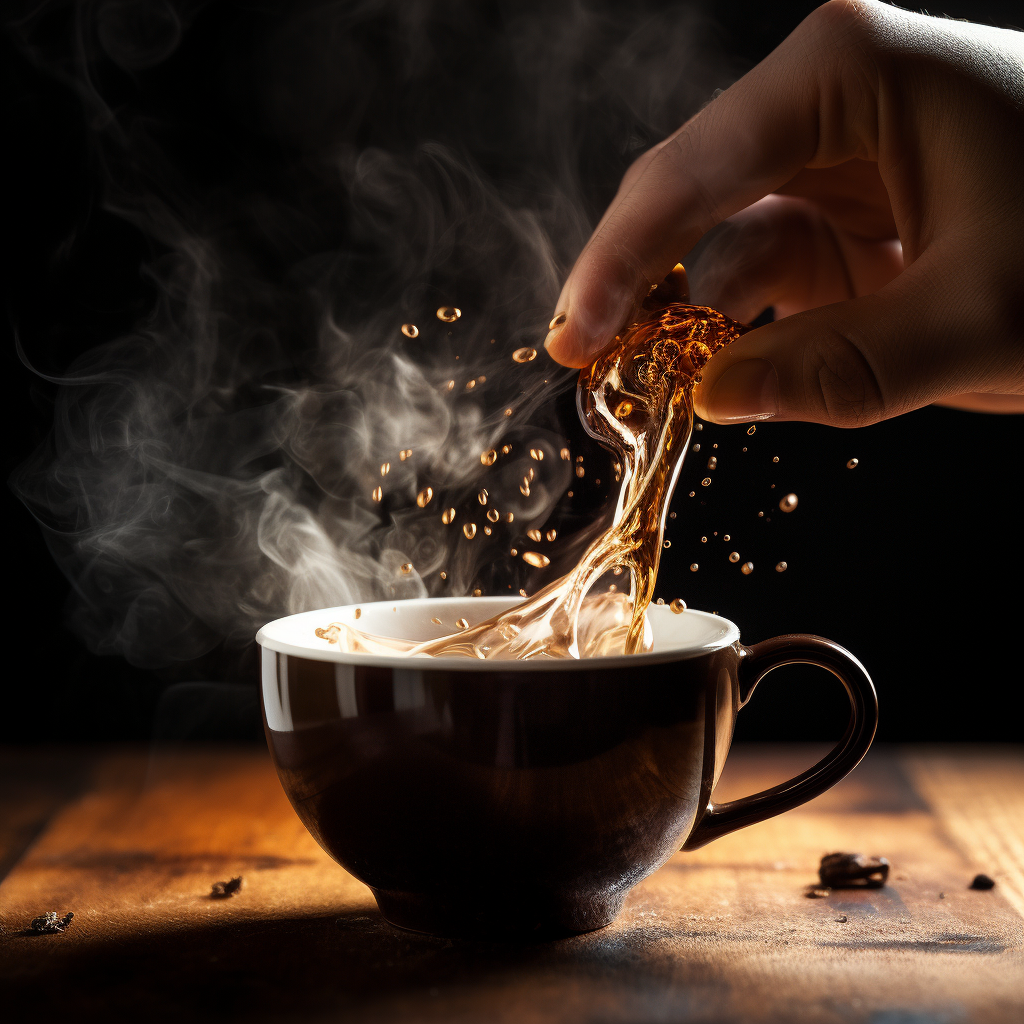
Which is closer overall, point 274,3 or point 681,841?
point 681,841

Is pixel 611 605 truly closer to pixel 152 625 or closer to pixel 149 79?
pixel 152 625

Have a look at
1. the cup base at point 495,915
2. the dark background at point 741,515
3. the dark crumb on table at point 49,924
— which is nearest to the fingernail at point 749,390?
the cup base at point 495,915

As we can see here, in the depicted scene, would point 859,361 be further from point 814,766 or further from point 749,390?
point 814,766

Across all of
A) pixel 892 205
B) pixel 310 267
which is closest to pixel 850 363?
pixel 892 205

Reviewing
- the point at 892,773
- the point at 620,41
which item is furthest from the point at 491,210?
the point at 892,773

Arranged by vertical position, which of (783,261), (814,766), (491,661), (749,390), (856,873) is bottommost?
(856,873)

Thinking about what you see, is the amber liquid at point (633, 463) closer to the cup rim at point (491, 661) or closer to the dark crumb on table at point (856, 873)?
the cup rim at point (491, 661)
